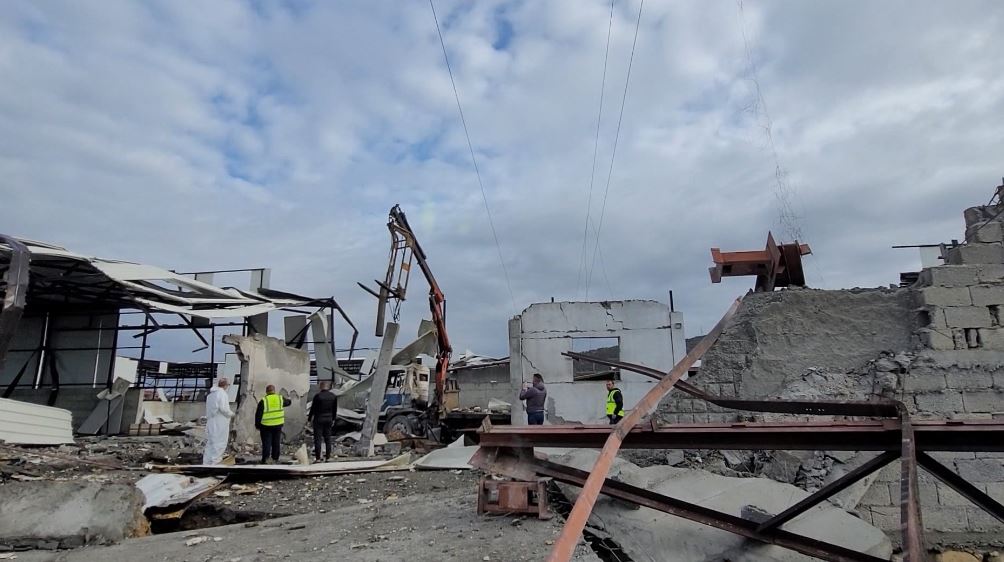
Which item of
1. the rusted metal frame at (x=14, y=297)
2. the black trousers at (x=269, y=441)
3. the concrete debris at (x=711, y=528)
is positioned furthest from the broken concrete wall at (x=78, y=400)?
the concrete debris at (x=711, y=528)

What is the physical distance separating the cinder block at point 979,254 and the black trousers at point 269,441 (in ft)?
29.9

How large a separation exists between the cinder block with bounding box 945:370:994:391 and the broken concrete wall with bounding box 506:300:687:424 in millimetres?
7114

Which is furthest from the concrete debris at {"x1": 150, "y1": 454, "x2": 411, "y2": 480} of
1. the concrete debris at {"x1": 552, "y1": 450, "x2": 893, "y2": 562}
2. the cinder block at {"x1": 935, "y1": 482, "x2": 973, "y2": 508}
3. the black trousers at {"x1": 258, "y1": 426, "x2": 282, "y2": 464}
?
the cinder block at {"x1": 935, "y1": 482, "x2": 973, "y2": 508}

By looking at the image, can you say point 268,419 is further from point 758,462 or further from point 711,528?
point 711,528

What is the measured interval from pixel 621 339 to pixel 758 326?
21.3 feet

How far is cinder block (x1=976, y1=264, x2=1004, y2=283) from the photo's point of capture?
6.11 metres

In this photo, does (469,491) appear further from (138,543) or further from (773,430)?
(773,430)

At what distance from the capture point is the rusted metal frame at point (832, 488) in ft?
12.9

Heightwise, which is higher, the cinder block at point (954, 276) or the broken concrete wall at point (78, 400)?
the cinder block at point (954, 276)

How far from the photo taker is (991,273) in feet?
20.1

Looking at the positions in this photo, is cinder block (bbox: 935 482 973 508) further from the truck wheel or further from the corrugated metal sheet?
the corrugated metal sheet

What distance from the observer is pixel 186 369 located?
24.1 m

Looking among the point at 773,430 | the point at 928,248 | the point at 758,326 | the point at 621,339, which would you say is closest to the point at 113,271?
the point at 621,339

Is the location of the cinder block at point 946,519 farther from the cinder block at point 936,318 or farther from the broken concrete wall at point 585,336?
the broken concrete wall at point 585,336
